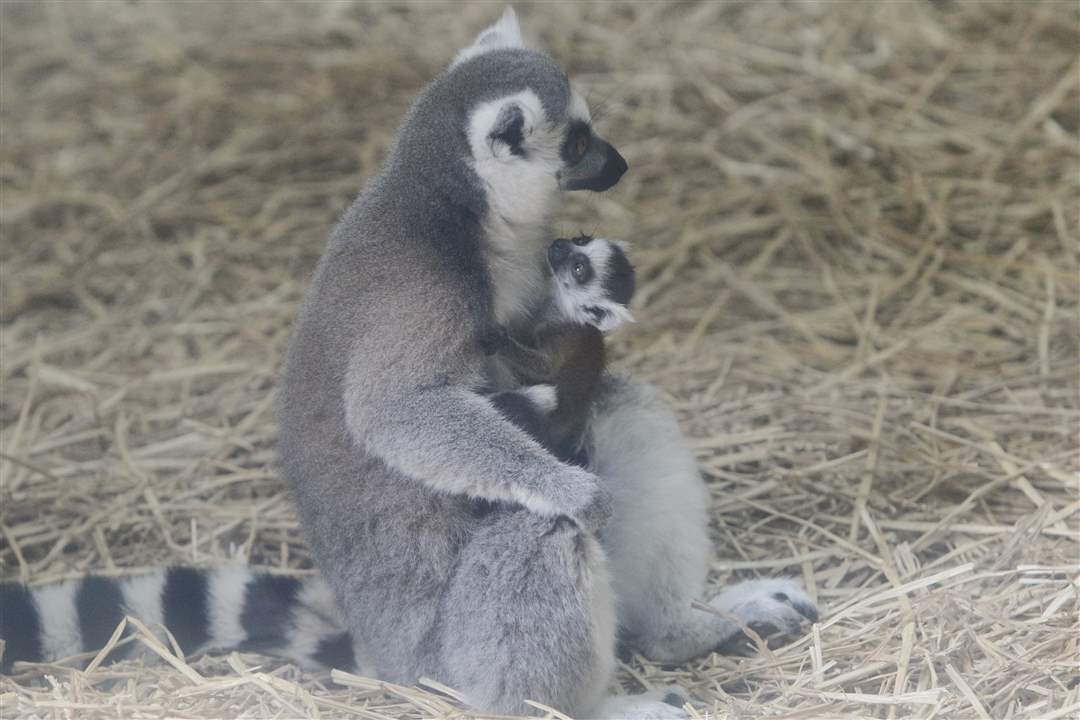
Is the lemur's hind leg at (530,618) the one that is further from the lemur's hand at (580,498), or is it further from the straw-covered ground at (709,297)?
the straw-covered ground at (709,297)

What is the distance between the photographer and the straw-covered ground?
3551 millimetres

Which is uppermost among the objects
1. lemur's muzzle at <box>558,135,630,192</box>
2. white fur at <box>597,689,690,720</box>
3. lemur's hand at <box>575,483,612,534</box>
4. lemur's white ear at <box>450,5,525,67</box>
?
lemur's white ear at <box>450,5,525,67</box>

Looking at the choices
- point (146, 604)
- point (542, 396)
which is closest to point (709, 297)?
point (542, 396)

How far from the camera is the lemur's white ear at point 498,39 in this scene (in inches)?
146

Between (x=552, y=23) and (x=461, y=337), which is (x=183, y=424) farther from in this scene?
(x=552, y=23)

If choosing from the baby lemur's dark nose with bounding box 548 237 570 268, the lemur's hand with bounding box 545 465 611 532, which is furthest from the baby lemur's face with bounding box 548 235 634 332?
the lemur's hand with bounding box 545 465 611 532

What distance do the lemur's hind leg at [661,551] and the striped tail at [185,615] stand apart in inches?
32.7

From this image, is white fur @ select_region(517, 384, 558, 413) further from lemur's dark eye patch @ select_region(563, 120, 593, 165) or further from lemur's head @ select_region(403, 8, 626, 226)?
lemur's dark eye patch @ select_region(563, 120, 593, 165)

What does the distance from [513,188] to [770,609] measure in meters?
1.42

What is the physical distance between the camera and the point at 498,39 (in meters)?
3.76

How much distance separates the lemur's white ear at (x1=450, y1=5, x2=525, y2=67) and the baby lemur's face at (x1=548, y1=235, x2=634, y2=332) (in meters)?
0.60

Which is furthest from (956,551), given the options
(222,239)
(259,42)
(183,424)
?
(259,42)

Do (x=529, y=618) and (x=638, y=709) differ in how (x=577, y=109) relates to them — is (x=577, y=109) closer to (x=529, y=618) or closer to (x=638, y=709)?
(x=529, y=618)

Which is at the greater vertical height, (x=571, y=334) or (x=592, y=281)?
(x=592, y=281)
